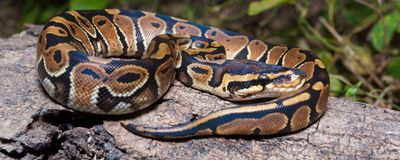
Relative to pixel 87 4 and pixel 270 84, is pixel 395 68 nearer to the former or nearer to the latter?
pixel 270 84

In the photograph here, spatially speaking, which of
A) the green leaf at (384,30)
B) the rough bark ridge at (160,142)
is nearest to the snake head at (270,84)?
the rough bark ridge at (160,142)

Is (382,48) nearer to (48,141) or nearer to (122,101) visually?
(122,101)

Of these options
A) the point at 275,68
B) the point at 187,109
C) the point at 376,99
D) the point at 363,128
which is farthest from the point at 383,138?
the point at 376,99

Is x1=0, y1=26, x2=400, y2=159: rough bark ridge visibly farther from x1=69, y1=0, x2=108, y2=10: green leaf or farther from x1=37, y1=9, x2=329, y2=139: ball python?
x1=69, y1=0, x2=108, y2=10: green leaf

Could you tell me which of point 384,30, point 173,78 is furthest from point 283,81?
point 384,30

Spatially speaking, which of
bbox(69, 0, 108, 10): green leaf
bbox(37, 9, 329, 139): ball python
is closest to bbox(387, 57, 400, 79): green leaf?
bbox(37, 9, 329, 139): ball python

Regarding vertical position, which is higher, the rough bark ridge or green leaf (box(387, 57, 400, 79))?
green leaf (box(387, 57, 400, 79))
